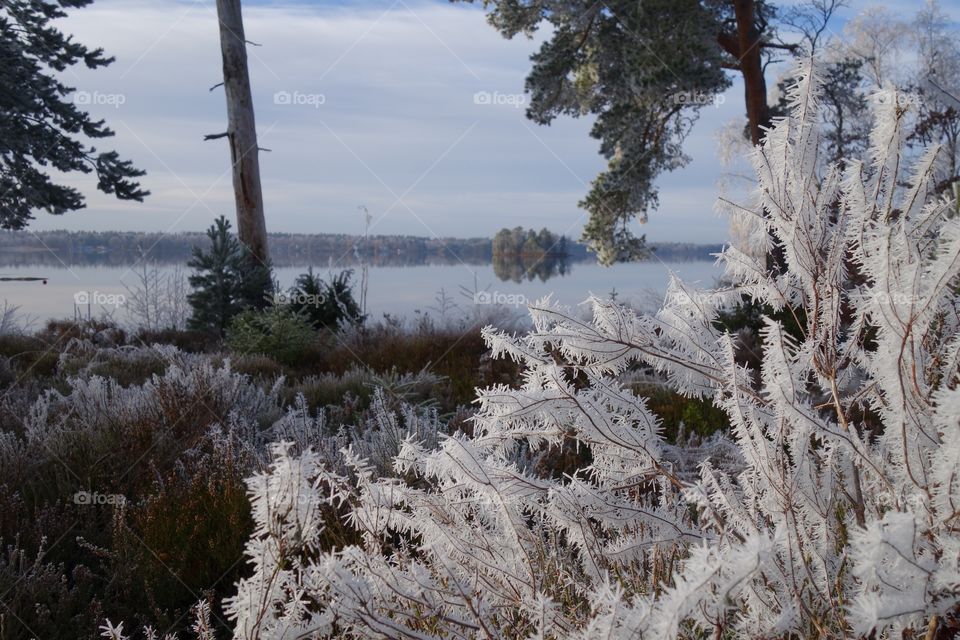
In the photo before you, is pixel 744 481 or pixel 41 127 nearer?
pixel 744 481

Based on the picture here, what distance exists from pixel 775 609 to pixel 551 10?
14939mm

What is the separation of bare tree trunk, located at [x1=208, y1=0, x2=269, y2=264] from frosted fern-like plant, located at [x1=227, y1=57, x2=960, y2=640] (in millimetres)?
10997

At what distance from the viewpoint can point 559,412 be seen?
5.81ft

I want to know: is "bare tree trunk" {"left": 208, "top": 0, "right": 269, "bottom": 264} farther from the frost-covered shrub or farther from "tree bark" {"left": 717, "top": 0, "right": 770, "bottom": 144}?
"tree bark" {"left": 717, "top": 0, "right": 770, "bottom": 144}

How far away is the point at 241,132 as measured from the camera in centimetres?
1241

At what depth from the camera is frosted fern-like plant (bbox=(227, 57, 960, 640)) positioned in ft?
4.25

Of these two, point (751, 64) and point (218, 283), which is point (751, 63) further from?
point (218, 283)

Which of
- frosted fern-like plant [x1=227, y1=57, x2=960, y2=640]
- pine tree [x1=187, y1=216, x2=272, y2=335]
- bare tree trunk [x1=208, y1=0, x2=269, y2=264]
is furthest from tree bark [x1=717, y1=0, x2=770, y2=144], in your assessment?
frosted fern-like plant [x1=227, y1=57, x2=960, y2=640]

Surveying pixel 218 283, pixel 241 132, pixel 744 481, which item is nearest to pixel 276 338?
pixel 218 283

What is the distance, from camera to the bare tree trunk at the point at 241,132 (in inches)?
485

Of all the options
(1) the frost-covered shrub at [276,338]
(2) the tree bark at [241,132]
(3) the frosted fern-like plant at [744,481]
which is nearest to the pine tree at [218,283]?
(2) the tree bark at [241,132]

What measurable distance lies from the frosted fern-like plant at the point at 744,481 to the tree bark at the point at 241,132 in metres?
10.9

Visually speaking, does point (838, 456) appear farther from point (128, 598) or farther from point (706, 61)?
point (706, 61)

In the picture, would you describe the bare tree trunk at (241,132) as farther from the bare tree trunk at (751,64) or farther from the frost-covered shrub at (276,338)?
the bare tree trunk at (751,64)
